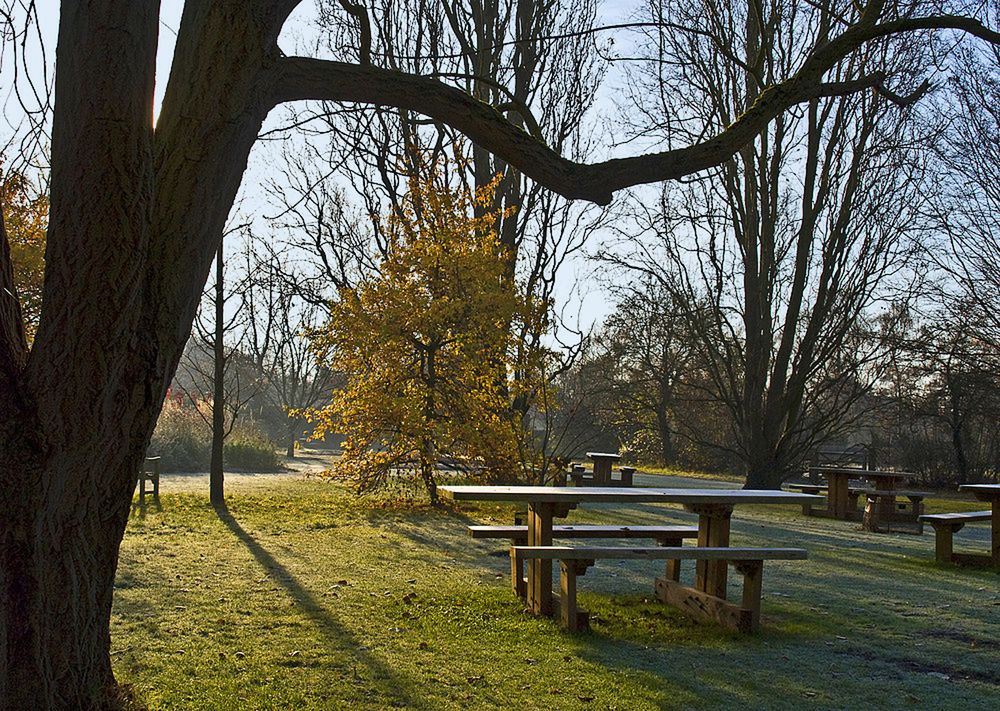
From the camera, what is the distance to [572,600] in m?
6.32

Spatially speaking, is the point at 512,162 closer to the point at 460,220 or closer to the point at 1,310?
the point at 1,310

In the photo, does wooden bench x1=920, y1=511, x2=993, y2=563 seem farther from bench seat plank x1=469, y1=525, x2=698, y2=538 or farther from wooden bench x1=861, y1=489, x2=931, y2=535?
bench seat plank x1=469, y1=525, x2=698, y2=538

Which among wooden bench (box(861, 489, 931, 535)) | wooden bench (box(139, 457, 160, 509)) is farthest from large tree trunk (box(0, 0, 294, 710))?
wooden bench (box(861, 489, 931, 535))

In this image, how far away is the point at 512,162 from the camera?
4.28m

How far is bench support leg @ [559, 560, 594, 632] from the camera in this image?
6.27 metres

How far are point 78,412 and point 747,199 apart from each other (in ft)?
59.1

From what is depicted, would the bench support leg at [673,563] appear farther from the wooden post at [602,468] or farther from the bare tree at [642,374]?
the bare tree at [642,374]

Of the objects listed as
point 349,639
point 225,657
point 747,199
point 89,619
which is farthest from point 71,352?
point 747,199

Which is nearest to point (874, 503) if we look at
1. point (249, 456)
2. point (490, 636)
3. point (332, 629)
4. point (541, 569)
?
point (541, 569)

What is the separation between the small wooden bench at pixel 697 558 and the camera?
627cm

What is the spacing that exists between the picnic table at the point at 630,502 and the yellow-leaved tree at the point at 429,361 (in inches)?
291

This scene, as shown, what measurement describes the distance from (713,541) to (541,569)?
1397 millimetres

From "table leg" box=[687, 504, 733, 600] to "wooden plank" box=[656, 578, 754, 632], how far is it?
0.40 feet

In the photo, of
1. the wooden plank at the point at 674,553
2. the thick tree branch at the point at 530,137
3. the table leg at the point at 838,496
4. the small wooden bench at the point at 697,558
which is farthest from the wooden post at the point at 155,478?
the thick tree branch at the point at 530,137
